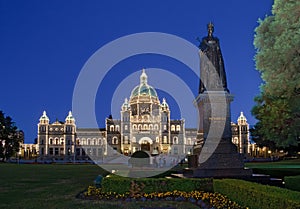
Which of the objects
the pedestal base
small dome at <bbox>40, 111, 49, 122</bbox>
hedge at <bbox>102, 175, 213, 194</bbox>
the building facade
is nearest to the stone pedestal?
the pedestal base

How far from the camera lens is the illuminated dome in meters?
139

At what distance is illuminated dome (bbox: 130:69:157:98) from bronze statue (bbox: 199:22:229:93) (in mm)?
118954

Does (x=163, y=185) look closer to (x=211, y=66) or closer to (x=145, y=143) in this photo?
(x=211, y=66)

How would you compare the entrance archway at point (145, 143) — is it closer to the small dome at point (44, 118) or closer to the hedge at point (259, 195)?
the small dome at point (44, 118)

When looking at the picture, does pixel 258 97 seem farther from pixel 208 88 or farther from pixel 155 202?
pixel 155 202

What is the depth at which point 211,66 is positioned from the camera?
1892 cm

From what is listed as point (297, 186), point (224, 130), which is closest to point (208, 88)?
point (224, 130)

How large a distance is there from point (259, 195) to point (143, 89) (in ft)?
431

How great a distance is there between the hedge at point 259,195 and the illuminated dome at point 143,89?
12606 cm

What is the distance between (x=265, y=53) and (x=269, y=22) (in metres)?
2.11

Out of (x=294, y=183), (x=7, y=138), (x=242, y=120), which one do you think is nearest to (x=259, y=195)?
(x=294, y=183)

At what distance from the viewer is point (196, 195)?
13969mm

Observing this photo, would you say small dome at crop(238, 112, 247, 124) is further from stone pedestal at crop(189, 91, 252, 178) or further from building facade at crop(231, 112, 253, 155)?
stone pedestal at crop(189, 91, 252, 178)

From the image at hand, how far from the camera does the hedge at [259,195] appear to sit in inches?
339
